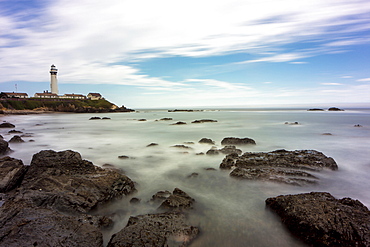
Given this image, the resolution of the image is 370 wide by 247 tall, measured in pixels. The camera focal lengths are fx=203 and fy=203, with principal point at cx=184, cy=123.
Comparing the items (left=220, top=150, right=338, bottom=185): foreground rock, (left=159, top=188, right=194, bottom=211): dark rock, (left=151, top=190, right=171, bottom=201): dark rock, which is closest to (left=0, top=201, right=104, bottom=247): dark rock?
(left=159, top=188, right=194, bottom=211): dark rock

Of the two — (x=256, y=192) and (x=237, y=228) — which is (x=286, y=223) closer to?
(x=237, y=228)

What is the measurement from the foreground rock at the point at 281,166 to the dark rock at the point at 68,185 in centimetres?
422

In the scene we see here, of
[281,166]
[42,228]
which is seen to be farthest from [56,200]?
[281,166]

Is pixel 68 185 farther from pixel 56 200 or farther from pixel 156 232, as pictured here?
pixel 156 232

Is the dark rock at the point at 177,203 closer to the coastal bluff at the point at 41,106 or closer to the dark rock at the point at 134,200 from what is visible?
the dark rock at the point at 134,200

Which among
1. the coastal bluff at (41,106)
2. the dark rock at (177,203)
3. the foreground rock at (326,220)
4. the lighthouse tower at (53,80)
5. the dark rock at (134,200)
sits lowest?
the dark rock at (134,200)

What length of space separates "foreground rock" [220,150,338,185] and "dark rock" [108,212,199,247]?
12.3 feet

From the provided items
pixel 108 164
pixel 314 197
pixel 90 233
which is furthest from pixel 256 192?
pixel 108 164

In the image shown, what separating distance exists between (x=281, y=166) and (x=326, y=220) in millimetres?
4081

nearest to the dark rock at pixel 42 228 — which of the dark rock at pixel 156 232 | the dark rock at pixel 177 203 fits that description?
the dark rock at pixel 156 232

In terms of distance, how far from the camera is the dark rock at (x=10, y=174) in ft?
18.0

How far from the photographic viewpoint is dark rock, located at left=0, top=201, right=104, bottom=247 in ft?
10.9

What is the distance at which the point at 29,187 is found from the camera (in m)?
5.32

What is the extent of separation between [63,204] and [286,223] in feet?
16.9
